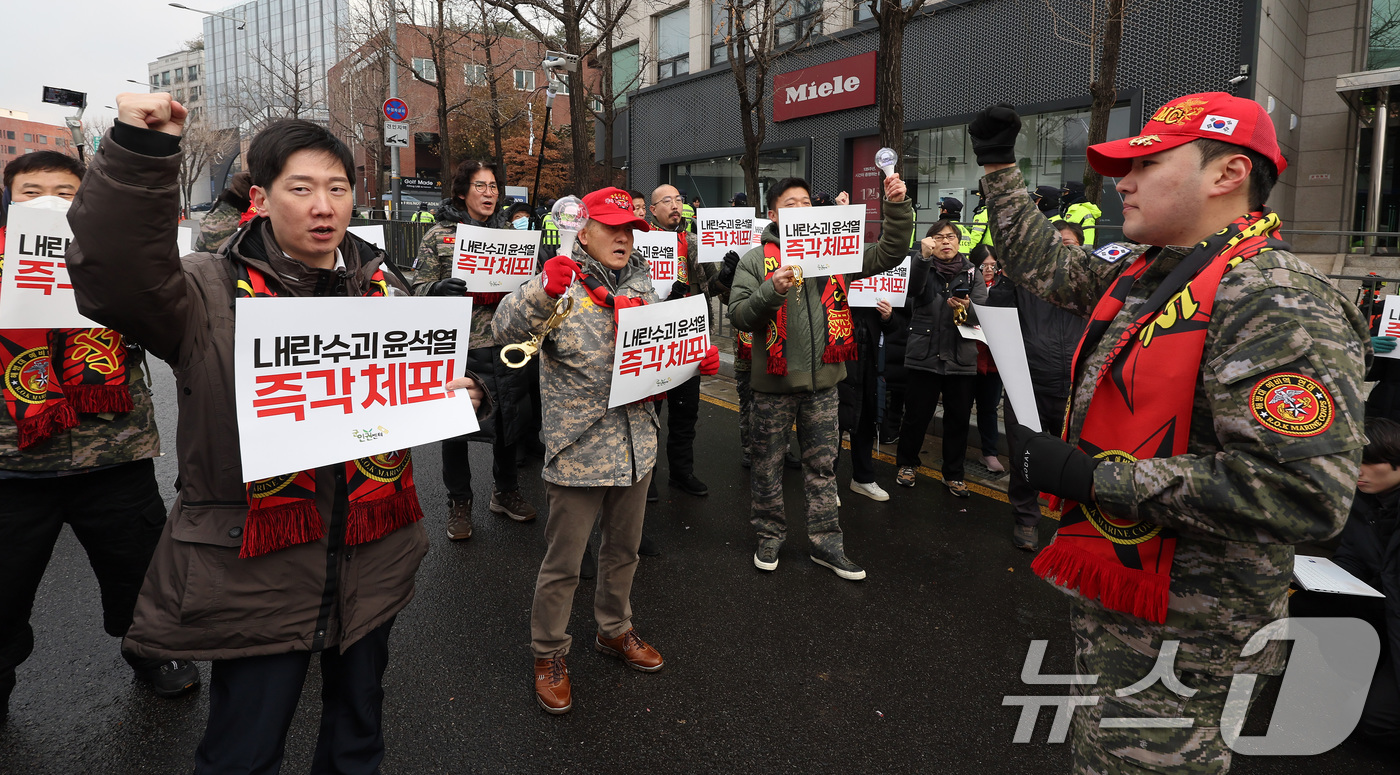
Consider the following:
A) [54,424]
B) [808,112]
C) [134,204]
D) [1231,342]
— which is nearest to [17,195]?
[54,424]

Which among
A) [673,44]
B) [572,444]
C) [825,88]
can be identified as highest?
[673,44]

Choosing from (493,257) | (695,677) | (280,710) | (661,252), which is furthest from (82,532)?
(661,252)

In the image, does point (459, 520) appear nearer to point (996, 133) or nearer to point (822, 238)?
point (822, 238)

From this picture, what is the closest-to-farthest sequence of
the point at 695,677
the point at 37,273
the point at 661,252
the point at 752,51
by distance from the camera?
the point at 37,273
the point at 695,677
the point at 661,252
the point at 752,51

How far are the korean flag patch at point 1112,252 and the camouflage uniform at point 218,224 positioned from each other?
4801 millimetres

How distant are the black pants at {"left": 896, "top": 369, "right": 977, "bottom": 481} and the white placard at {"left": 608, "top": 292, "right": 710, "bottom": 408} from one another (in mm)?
2693

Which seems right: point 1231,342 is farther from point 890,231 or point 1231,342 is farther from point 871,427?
point 871,427

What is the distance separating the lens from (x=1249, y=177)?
5.75 feet

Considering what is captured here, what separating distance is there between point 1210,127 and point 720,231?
5.11 meters

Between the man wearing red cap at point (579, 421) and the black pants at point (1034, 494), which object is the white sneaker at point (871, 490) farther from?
the man wearing red cap at point (579, 421)

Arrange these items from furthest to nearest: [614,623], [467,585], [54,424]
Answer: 1. [467,585]
2. [614,623]
3. [54,424]

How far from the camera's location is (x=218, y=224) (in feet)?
16.0

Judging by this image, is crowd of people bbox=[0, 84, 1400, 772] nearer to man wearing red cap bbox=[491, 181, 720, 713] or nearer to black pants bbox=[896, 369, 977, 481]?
man wearing red cap bbox=[491, 181, 720, 713]

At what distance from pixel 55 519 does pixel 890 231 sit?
385cm
